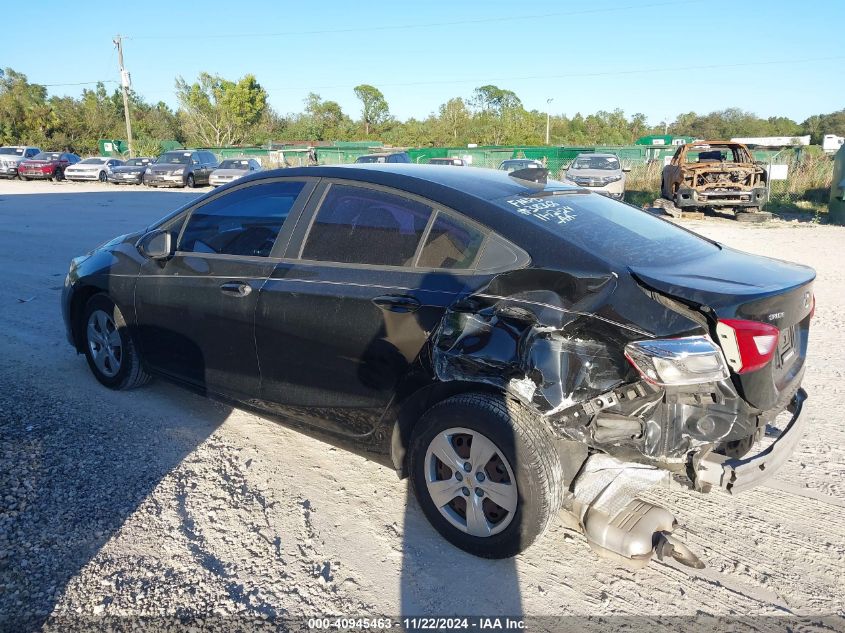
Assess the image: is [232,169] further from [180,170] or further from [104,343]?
[104,343]

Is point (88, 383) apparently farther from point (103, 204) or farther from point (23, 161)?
point (23, 161)

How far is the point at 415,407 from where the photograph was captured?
3.26 metres

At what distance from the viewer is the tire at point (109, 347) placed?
15.4ft

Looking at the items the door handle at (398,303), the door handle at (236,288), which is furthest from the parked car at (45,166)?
the door handle at (398,303)

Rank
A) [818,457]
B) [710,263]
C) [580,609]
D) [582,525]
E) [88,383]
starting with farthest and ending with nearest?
[88,383] < [818,457] < [710,263] < [582,525] < [580,609]

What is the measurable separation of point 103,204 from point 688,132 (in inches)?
3264

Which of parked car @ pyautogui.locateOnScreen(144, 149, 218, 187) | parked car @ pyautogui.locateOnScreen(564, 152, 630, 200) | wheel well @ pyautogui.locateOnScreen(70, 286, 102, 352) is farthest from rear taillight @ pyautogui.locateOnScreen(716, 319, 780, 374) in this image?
parked car @ pyautogui.locateOnScreen(144, 149, 218, 187)

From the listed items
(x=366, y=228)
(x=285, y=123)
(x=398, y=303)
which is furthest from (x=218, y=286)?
(x=285, y=123)

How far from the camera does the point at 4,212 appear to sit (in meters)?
18.0

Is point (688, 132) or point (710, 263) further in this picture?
point (688, 132)

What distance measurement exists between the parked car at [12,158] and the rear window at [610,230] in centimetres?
3950

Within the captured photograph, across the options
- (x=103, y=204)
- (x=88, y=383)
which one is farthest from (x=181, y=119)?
(x=88, y=383)

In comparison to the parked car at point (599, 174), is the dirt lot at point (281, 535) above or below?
below

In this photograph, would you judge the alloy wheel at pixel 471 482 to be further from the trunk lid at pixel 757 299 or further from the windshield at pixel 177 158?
the windshield at pixel 177 158
